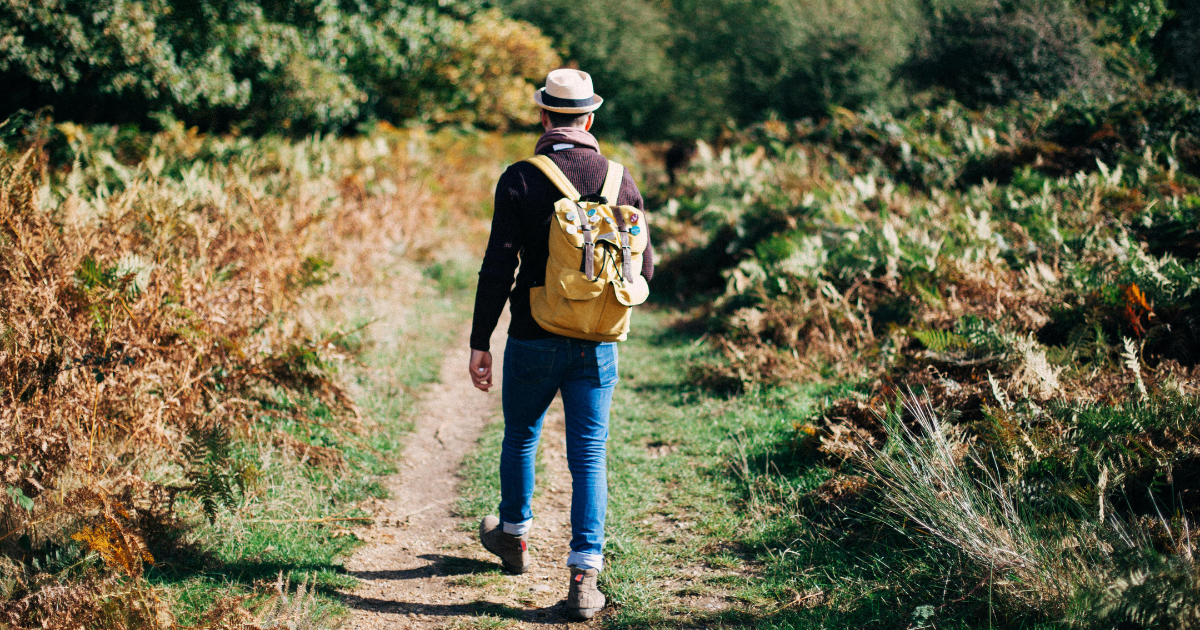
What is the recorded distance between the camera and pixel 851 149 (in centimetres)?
1073

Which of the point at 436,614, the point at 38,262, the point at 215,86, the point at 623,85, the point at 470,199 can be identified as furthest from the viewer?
the point at 623,85

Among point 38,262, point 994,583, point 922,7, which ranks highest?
point 922,7

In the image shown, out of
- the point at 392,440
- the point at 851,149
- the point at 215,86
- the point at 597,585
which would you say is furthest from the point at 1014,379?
the point at 215,86

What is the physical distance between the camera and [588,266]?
288 cm

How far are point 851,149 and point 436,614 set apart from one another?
9.21 meters

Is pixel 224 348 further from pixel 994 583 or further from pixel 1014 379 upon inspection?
pixel 1014 379

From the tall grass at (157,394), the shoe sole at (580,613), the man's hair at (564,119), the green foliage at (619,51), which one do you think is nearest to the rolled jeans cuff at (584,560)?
the shoe sole at (580,613)

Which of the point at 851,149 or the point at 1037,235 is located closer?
the point at 1037,235

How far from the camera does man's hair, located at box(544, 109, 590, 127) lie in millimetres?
3092

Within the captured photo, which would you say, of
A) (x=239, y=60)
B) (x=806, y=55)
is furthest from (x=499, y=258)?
(x=806, y=55)

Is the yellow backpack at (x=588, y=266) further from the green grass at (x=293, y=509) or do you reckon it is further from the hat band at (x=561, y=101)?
the green grass at (x=293, y=509)

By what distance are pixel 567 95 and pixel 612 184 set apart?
384 millimetres

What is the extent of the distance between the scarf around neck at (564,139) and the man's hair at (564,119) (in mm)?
29

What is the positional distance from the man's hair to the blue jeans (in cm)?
85
